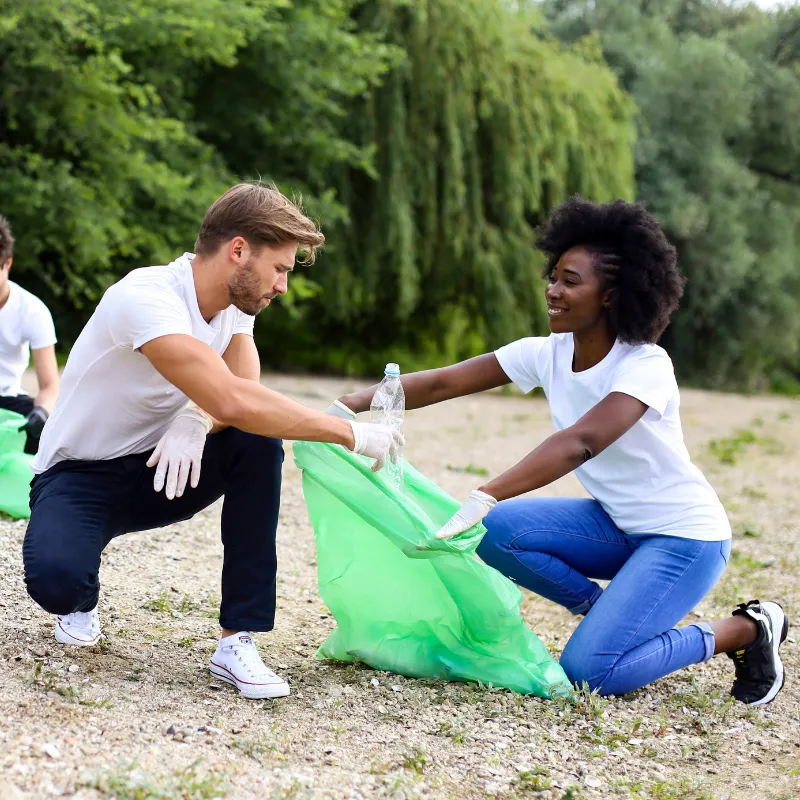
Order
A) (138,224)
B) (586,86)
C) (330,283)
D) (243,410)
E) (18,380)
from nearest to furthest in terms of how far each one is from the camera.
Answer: (243,410) < (18,380) < (138,224) < (330,283) < (586,86)

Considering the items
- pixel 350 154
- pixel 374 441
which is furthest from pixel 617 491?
pixel 350 154

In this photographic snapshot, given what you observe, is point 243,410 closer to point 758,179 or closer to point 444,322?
point 444,322

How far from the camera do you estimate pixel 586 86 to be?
15.3 metres

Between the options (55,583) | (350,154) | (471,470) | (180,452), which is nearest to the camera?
(55,583)

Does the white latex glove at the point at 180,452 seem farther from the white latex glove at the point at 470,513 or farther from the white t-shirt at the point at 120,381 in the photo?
the white latex glove at the point at 470,513

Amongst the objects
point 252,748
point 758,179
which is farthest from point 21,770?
point 758,179

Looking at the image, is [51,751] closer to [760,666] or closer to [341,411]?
[341,411]

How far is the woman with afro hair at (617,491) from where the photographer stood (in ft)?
10.4

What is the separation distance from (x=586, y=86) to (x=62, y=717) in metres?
14.2

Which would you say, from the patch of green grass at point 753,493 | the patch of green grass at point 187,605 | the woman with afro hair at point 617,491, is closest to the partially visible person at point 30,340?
the patch of green grass at point 187,605

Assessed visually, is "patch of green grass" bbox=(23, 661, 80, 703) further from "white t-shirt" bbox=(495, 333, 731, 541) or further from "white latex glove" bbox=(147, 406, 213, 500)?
"white t-shirt" bbox=(495, 333, 731, 541)

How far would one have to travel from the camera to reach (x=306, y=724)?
9.25 feet

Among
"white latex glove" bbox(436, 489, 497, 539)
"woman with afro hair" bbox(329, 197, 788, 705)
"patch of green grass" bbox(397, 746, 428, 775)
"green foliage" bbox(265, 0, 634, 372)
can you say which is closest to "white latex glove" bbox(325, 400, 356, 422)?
"woman with afro hair" bbox(329, 197, 788, 705)

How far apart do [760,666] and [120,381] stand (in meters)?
2.19
